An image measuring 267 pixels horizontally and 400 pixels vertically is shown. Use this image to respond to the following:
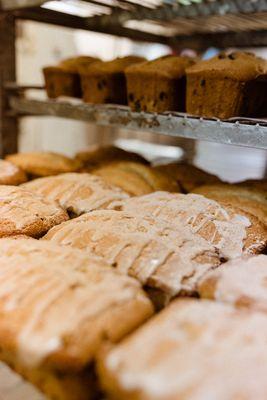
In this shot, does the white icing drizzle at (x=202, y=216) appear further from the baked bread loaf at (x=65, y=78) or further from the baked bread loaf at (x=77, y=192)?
the baked bread loaf at (x=65, y=78)

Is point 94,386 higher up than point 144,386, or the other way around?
point 144,386

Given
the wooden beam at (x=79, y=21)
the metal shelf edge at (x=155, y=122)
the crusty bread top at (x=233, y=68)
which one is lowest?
the metal shelf edge at (x=155, y=122)

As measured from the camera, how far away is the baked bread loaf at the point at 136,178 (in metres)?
2.14

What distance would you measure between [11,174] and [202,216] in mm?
1028

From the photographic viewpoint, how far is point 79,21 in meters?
2.72

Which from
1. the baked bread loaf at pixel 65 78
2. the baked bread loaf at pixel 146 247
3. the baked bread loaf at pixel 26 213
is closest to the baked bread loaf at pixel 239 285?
the baked bread loaf at pixel 146 247

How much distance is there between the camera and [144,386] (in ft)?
2.79

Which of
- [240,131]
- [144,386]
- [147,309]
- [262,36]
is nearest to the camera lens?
[144,386]

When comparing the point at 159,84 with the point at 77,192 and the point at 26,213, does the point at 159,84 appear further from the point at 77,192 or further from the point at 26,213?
the point at 26,213

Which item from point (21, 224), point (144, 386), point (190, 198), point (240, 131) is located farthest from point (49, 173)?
point (144, 386)

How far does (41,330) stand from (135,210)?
81 centimetres

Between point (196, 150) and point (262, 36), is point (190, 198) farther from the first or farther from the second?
point (262, 36)

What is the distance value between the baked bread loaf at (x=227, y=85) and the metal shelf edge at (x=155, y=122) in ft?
0.40

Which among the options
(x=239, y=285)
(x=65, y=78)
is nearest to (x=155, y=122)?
(x=65, y=78)
